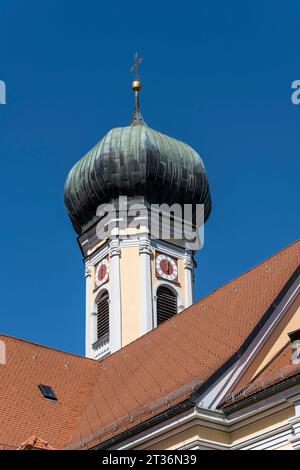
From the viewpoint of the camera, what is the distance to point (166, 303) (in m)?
31.2

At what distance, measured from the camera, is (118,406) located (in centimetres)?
2016

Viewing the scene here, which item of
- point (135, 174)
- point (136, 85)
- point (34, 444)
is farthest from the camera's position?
point (136, 85)

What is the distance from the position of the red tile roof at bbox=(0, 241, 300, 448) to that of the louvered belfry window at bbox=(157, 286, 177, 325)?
6.45m

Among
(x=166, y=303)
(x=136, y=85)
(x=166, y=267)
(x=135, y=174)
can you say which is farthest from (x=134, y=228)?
(x=136, y=85)

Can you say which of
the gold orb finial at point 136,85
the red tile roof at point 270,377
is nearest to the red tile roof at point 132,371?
the red tile roof at point 270,377

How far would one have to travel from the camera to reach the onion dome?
31.8 metres

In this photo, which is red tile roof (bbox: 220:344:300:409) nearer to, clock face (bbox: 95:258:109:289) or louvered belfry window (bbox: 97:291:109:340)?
louvered belfry window (bbox: 97:291:109:340)

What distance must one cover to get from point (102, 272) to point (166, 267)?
2079 mm

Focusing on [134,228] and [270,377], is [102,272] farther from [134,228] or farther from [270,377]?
[270,377]

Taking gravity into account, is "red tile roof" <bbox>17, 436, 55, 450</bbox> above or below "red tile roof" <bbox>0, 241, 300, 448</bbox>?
below

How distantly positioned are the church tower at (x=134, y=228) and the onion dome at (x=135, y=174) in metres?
0.03

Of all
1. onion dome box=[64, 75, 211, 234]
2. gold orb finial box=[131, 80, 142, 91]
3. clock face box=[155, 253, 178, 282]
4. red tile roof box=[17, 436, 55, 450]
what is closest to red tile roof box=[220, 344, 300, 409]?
red tile roof box=[17, 436, 55, 450]

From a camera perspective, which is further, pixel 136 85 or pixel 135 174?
pixel 136 85
